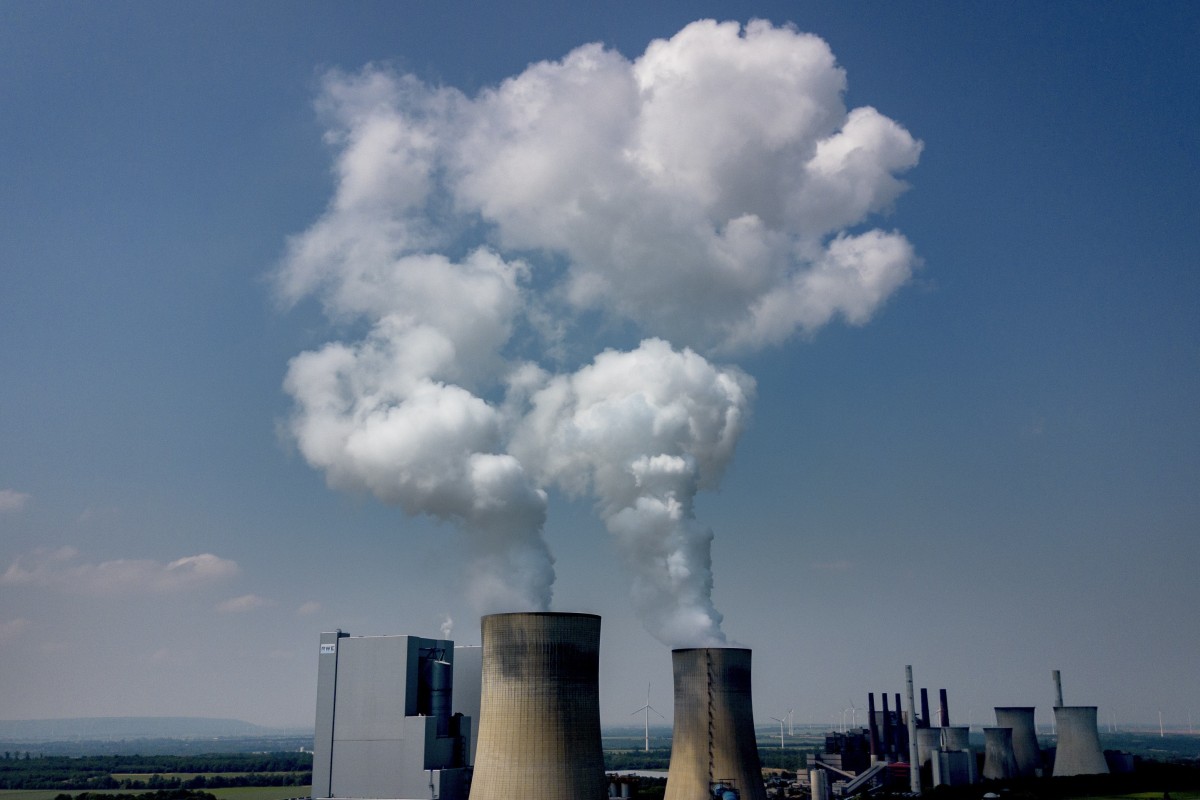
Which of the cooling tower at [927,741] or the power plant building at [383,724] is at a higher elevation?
the power plant building at [383,724]

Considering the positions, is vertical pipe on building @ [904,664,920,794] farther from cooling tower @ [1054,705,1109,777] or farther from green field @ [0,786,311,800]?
green field @ [0,786,311,800]

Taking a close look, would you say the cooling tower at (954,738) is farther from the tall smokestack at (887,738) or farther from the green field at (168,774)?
the green field at (168,774)

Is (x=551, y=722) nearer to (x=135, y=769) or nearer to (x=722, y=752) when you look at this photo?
(x=722, y=752)

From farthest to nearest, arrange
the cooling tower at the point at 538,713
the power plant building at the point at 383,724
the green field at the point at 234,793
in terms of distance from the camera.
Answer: the green field at the point at 234,793 < the power plant building at the point at 383,724 < the cooling tower at the point at 538,713

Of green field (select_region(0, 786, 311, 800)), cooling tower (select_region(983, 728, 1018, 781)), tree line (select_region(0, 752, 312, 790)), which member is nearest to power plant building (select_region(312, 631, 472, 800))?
green field (select_region(0, 786, 311, 800))

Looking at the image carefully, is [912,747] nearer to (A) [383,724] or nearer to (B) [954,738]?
(B) [954,738]

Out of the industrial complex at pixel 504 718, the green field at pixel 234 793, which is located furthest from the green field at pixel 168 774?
the industrial complex at pixel 504 718

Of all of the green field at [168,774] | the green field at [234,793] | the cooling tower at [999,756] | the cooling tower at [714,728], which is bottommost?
the green field at [168,774]
